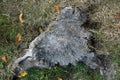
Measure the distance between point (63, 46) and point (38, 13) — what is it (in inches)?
26.0

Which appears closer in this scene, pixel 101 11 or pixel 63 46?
pixel 63 46

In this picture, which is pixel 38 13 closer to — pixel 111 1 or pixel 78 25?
pixel 78 25

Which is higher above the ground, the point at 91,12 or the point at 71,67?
the point at 91,12

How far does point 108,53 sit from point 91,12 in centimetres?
60

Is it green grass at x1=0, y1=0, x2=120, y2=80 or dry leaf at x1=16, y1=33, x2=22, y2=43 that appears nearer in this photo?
green grass at x1=0, y1=0, x2=120, y2=80

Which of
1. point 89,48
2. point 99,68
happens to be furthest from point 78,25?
point 99,68

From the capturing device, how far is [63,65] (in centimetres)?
384

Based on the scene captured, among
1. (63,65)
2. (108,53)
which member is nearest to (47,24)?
(63,65)

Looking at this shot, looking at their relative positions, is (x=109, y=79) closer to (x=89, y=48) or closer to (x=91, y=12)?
(x=89, y=48)

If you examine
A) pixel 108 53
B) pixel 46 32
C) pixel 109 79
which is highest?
pixel 46 32

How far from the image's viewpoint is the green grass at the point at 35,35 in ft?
12.7

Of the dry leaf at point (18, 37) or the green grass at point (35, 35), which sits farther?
the dry leaf at point (18, 37)

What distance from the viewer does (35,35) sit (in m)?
4.05

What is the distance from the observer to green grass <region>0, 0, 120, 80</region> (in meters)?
3.88
